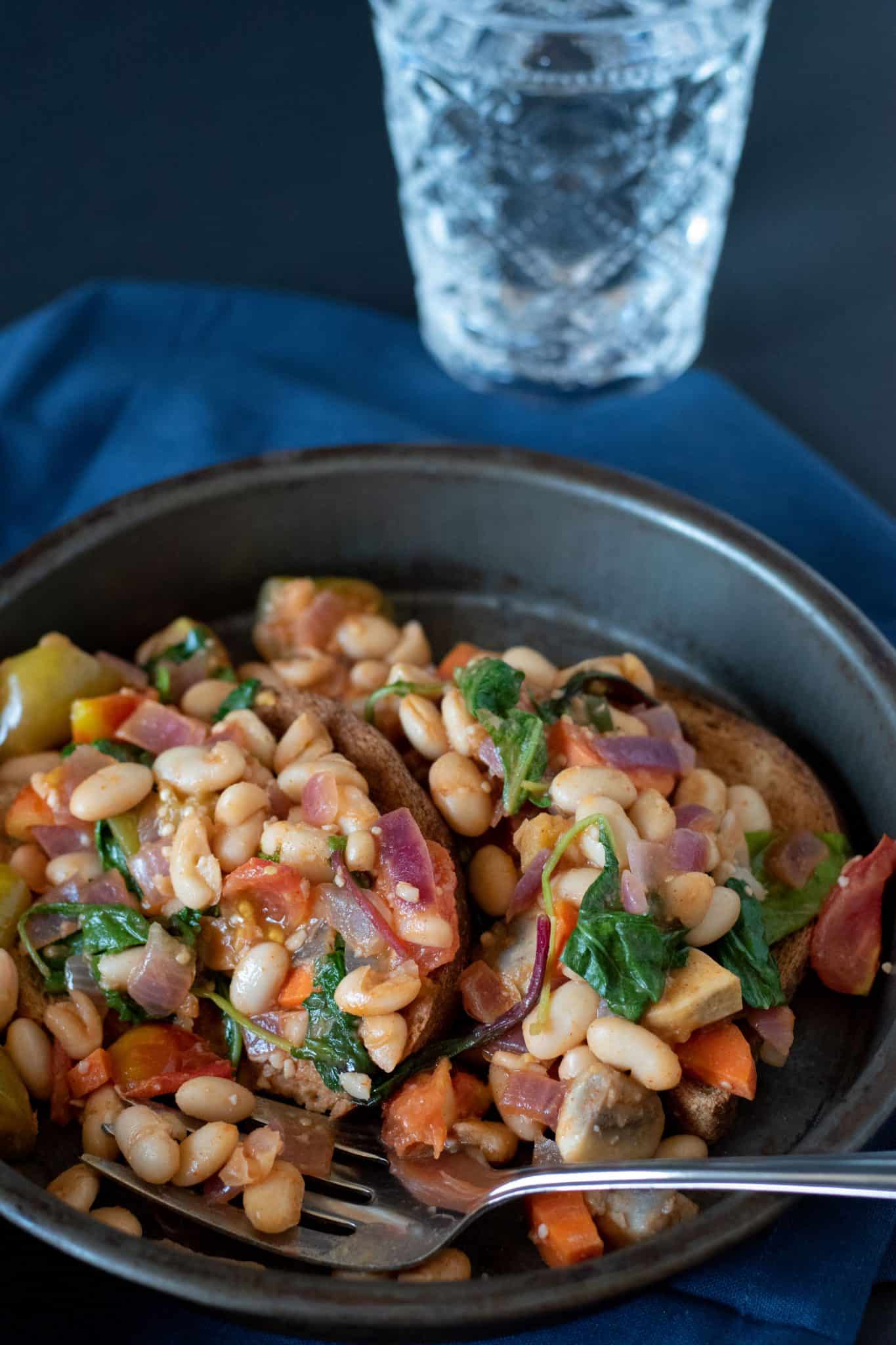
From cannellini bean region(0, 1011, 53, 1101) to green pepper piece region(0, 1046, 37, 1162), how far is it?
0.03 m

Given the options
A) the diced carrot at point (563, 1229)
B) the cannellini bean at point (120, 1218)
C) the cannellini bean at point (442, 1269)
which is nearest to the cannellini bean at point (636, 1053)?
the diced carrot at point (563, 1229)

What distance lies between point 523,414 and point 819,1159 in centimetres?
324

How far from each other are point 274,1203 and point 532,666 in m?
1.46

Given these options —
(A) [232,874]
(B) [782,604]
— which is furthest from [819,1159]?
(B) [782,604]

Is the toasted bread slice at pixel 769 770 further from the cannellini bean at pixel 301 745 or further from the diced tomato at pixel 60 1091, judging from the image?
the diced tomato at pixel 60 1091

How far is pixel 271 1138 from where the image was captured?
289 cm

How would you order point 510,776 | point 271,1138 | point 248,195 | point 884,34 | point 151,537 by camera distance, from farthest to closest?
point 884,34, point 248,195, point 151,537, point 510,776, point 271,1138

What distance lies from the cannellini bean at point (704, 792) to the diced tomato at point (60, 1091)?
1494mm

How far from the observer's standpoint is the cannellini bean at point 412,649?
3.89 metres

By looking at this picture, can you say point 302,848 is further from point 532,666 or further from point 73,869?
point 532,666

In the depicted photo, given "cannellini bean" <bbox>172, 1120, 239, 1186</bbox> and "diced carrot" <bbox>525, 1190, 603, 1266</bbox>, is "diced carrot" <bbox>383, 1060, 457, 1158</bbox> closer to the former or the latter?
"diced carrot" <bbox>525, 1190, 603, 1266</bbox>

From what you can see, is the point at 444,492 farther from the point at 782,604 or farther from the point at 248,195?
the point at 248,195

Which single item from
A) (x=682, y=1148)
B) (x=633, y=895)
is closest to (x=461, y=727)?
(x=633, y=895)

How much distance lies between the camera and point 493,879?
315 cm
